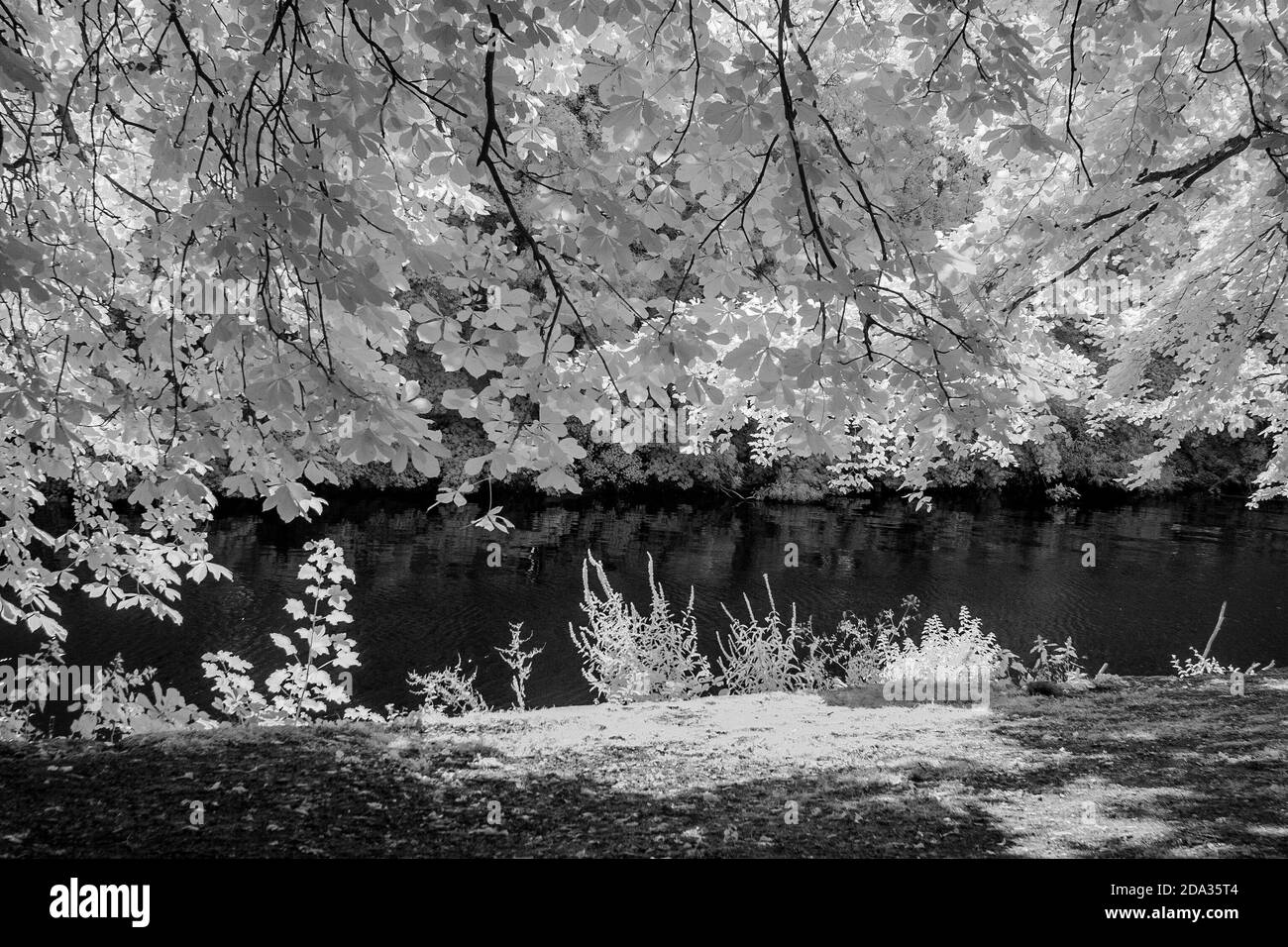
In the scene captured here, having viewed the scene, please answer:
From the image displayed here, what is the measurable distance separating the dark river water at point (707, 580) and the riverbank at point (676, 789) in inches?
172

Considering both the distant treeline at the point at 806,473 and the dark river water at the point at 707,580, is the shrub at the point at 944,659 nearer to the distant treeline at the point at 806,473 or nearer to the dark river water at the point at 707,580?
the dark river water at the point at 707,580

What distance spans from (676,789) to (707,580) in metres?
10.1

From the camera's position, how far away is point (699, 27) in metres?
2.64

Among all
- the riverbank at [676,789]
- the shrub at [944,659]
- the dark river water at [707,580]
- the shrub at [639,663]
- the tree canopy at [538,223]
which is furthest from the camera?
the dark river water at [707,580]

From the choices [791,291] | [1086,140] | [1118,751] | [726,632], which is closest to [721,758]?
[1118,751]

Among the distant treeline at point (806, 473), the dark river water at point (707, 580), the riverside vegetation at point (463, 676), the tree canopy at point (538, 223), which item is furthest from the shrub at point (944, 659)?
the distant treeline at point (806, 473)

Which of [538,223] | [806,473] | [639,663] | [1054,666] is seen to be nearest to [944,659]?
A: [1054,666]

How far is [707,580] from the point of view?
13.7 m

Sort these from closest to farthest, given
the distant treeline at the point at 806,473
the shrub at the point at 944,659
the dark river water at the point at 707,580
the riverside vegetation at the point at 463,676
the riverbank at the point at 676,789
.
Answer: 1. the riverbank at the point at 676,789
2. the riverside vegetation at the point at 463,676
3. the shrub at the point at 944,659
4. the dark river water at the point at 707,580
5. the distant treeline at the point at 806,473

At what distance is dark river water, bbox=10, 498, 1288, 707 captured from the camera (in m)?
9.77

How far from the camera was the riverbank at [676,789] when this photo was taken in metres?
2.92

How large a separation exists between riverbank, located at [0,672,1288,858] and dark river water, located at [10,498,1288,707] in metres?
4.38

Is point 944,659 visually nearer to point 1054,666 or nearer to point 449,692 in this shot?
point 1054,666
